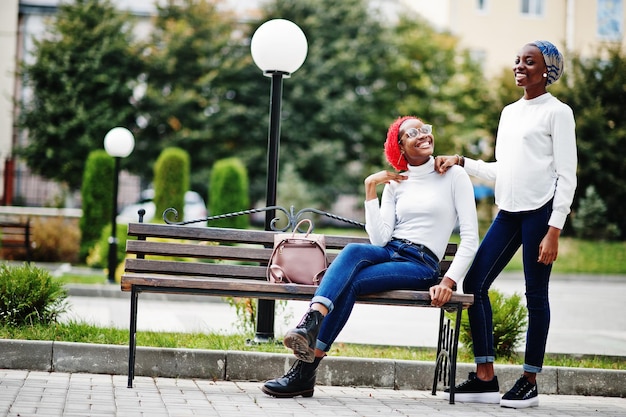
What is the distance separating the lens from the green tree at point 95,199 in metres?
20.3

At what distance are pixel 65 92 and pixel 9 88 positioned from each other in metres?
5.86

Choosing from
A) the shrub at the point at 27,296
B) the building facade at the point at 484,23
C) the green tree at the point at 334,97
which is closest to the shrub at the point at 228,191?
the shrub at the point at 27,296

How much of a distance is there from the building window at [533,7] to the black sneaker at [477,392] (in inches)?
1419

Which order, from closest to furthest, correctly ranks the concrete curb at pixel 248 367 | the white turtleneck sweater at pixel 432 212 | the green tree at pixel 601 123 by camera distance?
the white turtleneck sweater at pixel 432 212, the concrete curb at pixel 248 367, the green tree at pixel 601 123

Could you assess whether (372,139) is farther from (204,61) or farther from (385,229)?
(385,229)

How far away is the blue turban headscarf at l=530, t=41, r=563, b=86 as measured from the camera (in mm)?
5832

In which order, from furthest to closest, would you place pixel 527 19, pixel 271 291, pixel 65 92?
pixel 527 19 → pixel 65 92 → pixel 271 291

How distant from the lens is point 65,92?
3269cm

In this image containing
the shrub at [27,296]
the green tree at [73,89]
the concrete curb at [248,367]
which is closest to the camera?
the concrete curb at [248,367]

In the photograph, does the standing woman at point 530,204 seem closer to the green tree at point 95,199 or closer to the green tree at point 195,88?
the green tree at point 95,199

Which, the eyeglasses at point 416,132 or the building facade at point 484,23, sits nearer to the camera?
the eyeglasses at point 416,132

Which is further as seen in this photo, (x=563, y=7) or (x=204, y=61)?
(x=563, y=7)

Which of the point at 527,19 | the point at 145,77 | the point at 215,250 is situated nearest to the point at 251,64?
the point at 145,77

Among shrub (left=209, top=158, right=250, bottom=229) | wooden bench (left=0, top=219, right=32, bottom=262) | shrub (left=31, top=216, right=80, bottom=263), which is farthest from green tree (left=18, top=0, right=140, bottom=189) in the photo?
wooden bench (left=0, top=219, right=32, bottom=262)
